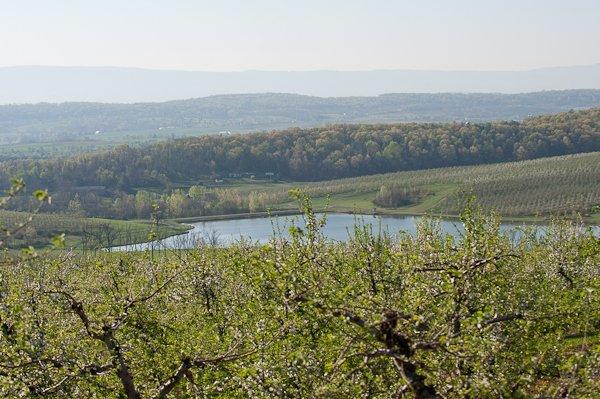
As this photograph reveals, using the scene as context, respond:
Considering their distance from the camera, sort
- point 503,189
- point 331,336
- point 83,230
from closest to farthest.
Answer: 1. point 331,336
2. point 83,230
3. point 503,189

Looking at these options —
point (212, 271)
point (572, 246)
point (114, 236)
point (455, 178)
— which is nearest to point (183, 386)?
point (212, 271)

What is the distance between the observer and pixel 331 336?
11539 mm

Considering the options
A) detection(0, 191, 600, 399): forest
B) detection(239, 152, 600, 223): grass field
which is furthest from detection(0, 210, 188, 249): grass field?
detection(0, 191, 600, 399): forest

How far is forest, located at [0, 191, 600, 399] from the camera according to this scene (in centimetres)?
1143

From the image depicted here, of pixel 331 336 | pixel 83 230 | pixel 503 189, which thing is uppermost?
pixel 331 336

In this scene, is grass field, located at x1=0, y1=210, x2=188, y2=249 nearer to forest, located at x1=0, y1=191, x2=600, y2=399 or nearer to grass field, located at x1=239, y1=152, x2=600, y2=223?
grass field, located at x1=239, y1=152, x2=600, y2=223

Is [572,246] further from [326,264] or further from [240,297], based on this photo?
[326,264]

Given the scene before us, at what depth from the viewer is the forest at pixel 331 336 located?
11430 millimetres

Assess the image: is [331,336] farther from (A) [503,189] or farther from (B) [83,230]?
(A) [503,189]

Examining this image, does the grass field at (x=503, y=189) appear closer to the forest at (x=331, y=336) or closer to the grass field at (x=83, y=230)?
the grass field at (x=83, y=230)

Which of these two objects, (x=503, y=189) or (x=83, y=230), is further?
(x=503, y=189)

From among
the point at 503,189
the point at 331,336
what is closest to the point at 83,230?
the point at 503,189

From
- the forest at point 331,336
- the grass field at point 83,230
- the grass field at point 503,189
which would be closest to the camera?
the forest at point 331,336

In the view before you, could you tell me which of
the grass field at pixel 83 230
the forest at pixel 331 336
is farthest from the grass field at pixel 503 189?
the forest at pixel 331 336
